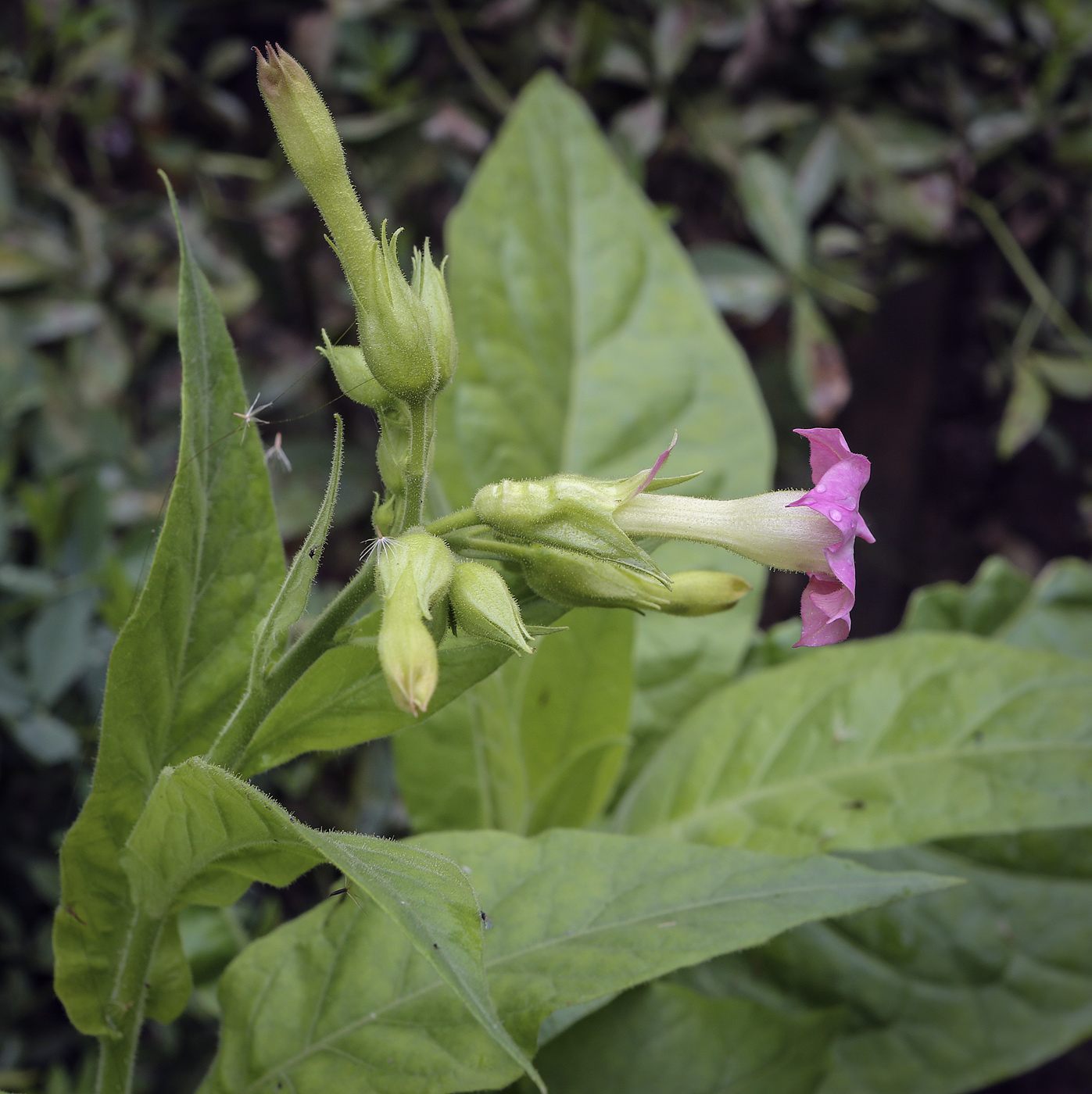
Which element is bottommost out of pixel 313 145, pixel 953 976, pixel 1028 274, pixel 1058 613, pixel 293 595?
pixel 953 976

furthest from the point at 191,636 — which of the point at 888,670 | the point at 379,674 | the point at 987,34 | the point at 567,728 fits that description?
the point at 987,34

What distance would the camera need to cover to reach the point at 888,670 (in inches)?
22.2

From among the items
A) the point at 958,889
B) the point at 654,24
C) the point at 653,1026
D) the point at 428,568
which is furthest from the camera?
the point at 654,24

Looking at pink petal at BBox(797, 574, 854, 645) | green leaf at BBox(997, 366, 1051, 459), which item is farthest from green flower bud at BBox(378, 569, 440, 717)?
green leaf at BBox(997, 366, 1051, 459)

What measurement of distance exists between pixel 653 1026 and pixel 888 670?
230mm

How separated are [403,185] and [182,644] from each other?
0.59m

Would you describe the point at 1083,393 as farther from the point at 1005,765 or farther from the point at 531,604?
the point at 531,604

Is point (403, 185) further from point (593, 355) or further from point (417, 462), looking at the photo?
point (417, 462)

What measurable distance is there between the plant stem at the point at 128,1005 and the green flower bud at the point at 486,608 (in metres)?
0.17

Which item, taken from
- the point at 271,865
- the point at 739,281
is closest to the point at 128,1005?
the point at 271,865

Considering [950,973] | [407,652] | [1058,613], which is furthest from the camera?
[1058,613]

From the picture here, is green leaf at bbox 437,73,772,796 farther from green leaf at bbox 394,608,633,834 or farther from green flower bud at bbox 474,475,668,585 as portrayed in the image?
green flower bud at bbox 474,475,668,585

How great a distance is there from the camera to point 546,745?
0.57m

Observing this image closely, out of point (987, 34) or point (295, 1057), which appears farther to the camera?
point (987, 34)
